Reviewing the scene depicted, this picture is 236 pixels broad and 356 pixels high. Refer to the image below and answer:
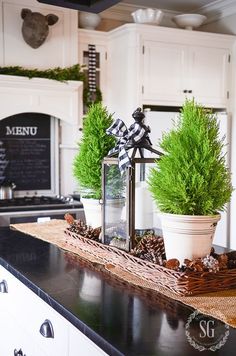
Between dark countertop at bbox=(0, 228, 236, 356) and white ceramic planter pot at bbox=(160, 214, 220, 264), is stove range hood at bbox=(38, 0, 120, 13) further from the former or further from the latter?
dark countertop at bbox=(0, 228, 236, 356)

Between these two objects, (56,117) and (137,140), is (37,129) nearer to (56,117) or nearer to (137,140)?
(56,117)

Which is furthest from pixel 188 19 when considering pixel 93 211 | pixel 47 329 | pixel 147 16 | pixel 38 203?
pixel 47 329

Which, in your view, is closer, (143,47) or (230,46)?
(143,47)

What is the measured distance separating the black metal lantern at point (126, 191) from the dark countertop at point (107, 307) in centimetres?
17

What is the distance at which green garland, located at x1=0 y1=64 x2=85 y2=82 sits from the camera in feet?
12.0

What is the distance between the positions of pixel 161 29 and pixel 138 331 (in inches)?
135

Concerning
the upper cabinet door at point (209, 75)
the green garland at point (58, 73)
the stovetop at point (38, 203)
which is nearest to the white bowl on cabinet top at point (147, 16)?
→ the upper cabinet door at point (209, 75)

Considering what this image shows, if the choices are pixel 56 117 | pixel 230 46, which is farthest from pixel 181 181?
pixel 230 46

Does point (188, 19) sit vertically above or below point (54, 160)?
above

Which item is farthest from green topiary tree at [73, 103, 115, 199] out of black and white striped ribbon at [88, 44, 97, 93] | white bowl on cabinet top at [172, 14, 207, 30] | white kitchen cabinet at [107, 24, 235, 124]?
white bowl on cabinet top at [172, 14, 207, 30]

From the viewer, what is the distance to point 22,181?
4.05 metres

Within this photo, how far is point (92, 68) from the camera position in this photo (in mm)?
4121
